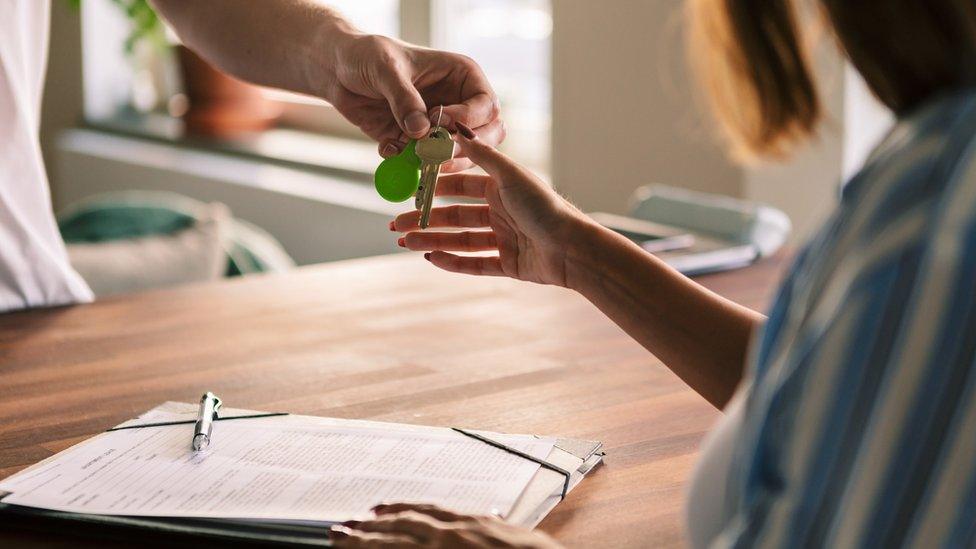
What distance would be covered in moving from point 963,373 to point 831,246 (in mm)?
94

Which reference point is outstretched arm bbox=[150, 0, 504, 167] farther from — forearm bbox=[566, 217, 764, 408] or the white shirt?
forearm bbox=[566, 217, 764, 408]

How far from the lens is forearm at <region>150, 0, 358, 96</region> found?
156 cm

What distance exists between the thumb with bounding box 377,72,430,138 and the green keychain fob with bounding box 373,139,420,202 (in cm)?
3

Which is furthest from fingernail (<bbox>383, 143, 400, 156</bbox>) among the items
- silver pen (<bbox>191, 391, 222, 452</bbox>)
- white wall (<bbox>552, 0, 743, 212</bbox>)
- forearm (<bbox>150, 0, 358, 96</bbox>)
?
white wall (<bbox>552, 0, 743, 212</bbox>)

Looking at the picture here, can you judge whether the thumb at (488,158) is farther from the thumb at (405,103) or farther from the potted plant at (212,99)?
the potted plant at (212,99)

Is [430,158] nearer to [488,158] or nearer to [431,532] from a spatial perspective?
[488,158]

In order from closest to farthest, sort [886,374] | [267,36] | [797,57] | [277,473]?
[886,374], [797,57], [277,473], [267,36]

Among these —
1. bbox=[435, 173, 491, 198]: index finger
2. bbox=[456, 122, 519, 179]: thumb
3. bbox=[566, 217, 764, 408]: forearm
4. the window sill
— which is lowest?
the window sill

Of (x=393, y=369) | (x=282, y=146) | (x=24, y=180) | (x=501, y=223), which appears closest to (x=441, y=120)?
(x=501, y=223)

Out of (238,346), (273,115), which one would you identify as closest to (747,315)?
(238,346)

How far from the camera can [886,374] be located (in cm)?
63

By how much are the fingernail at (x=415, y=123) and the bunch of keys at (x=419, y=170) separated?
0.06ft

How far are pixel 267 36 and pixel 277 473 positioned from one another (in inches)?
30.7

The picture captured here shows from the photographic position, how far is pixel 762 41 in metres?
0.76
